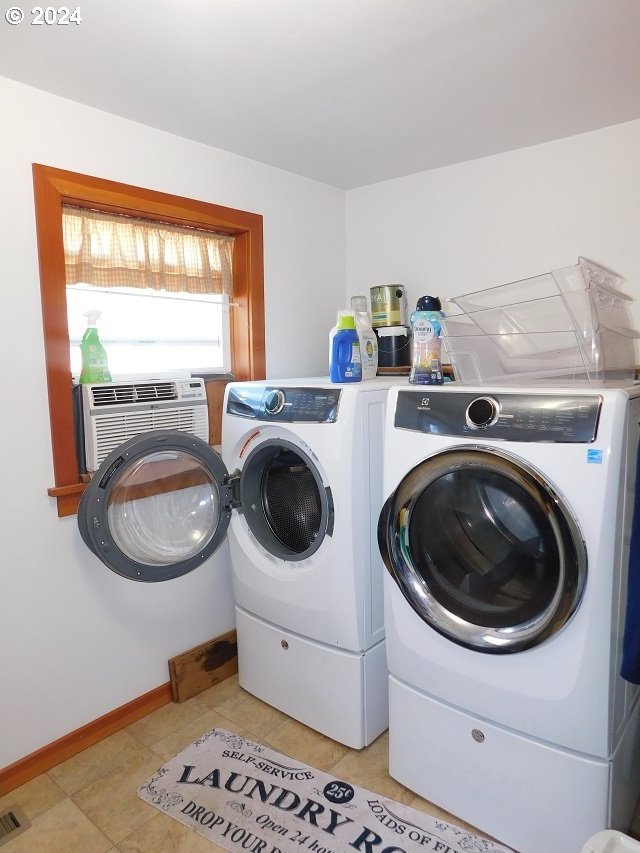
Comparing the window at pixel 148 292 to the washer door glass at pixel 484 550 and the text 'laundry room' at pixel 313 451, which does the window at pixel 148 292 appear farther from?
the washer door glass at pixel 484 550

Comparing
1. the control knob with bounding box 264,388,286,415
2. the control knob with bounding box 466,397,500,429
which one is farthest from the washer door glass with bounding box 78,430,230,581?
the control knob with bounding box 466,397,500,429

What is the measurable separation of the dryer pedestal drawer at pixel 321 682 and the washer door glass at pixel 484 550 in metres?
0.47

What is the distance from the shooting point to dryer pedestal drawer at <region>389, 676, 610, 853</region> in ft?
4.72

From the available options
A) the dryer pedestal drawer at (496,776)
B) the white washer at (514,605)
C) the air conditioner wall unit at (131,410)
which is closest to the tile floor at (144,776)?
the dryer pedestal drawer at (496,776)

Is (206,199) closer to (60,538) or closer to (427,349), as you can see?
(427,349)

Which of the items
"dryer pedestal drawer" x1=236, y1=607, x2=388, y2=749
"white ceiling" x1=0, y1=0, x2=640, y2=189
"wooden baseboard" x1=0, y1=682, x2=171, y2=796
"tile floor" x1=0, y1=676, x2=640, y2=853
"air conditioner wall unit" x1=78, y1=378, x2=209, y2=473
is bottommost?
"tile floor" x1=0, y1=676, x2=640, y2=853

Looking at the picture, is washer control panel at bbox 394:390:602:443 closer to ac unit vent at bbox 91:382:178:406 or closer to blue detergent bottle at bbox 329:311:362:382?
blue detergent bottle at bbox 329:311:362:382

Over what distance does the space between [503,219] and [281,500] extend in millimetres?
1547

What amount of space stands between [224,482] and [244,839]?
110 centimetres

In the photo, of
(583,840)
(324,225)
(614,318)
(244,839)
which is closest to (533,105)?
(614,318)

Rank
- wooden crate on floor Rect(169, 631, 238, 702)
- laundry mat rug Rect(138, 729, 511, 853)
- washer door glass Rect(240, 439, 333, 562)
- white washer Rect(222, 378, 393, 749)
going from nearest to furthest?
laundry mat rug Rect(138, 729, 511, 853) → white washer Rect(222, 378, 393, 749) → washer door glass Rect(240, 439, 333, 562) → wooden crate on floor Rect(169, 631, 238, 702)

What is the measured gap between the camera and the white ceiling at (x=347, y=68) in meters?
1.42

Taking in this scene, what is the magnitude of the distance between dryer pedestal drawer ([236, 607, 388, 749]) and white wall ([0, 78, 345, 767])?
14.4 inches

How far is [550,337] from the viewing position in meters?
1.80
